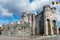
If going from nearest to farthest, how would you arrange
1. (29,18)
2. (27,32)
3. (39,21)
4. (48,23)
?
(27,32) < (48,23) < (39,21) < (29,18)

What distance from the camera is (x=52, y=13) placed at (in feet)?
188

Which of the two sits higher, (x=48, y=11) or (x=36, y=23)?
(x=48, y=11)

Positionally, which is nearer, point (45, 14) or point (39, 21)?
point (45, 14)

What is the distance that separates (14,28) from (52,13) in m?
26.3

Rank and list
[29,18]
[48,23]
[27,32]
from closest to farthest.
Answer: [27,32], [48,23], [29,18]

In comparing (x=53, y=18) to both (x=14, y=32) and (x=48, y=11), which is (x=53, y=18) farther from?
(x=14, y=32)

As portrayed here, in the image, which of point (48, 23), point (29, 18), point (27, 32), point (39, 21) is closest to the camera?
point (27, 32)

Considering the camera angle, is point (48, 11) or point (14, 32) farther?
point (48, 11)

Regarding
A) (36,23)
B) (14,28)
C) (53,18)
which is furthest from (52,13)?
(14,28)

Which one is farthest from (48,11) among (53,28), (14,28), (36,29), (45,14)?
(14,28)

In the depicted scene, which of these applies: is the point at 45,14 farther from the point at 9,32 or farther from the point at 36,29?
the point at 9,32

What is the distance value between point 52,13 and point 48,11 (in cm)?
221

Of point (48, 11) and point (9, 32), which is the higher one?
point (48, 11)

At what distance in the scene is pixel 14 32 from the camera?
33.3 metres
